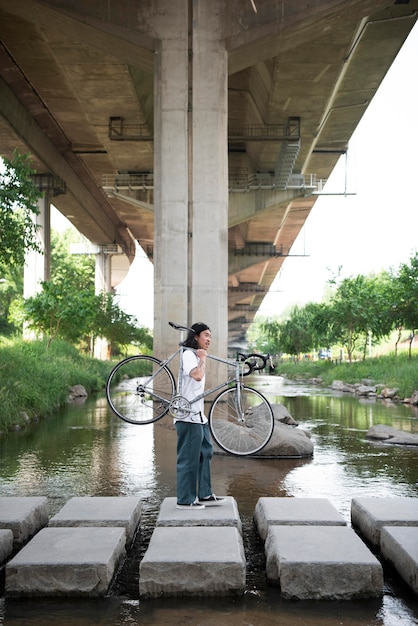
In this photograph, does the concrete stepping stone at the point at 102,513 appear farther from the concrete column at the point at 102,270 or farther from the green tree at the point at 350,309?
the concrete column at the point at 102,270

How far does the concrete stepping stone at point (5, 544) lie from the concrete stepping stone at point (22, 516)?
1.09ft

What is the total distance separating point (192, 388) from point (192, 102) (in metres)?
12.3

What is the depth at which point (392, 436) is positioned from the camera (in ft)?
43.8

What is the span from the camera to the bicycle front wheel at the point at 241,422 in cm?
895

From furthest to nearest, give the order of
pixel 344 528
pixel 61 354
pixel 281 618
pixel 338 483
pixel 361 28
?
pixel 61 354
pixel 361 28
pixel 338 483
pixel 344 528
pixel 281 618

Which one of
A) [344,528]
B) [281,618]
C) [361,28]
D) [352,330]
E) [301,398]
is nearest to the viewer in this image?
[281,618]

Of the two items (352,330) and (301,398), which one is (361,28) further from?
(352,330)

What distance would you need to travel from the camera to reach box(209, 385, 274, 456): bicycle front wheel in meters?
8.95

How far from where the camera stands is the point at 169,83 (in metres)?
18.0

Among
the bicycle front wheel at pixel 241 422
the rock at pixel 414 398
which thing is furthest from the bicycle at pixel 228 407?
the rock at pixel 414 398

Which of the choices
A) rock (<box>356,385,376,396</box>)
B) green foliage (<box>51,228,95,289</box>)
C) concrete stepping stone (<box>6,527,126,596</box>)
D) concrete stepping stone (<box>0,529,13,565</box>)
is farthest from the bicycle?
green foliage (<box>51,228,95,289</box>)

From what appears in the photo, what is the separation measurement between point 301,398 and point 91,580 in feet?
69.7

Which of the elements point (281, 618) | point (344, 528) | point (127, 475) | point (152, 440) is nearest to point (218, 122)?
point (152, 440)

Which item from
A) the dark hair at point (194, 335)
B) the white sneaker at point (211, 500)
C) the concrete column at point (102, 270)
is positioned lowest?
the white sneaker at point (211, 500)
